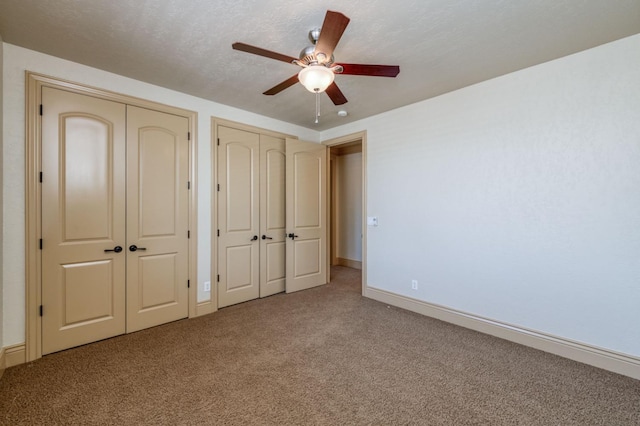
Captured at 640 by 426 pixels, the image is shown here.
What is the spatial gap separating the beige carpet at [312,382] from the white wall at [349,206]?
3.25 meters

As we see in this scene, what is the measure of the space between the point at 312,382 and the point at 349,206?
4.58m

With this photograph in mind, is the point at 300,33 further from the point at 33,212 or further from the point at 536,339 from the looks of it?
the point at 536,339

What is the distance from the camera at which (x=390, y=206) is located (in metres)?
3.74

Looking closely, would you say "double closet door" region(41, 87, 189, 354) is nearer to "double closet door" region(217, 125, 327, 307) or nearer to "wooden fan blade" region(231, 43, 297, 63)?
"double closet door" region(217, 125, 327, 307)

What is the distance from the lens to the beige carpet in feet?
5.66

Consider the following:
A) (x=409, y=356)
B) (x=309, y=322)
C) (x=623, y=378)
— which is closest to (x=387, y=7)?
(x=409, y=356)

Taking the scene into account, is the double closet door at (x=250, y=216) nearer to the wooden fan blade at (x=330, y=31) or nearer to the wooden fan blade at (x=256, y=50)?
the wooden fan blade at (x=256, y=50)

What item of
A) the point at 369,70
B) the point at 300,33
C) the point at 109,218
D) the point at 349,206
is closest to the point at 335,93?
the point at 369,70

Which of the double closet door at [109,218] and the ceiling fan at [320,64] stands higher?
the ceiling fan at [320,64]

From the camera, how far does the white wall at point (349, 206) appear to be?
241 inches

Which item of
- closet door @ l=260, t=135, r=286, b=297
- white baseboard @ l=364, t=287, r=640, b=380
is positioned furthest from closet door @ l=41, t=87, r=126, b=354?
white baseboard @ l=364, t=287, r=640, b=380

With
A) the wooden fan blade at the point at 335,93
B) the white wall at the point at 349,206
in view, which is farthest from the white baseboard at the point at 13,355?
the white wall at the point at 349,206

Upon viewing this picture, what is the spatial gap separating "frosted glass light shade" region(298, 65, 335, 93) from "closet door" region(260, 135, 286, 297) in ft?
7.07

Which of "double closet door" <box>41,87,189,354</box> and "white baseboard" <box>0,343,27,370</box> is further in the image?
"double closet door" <box>41,87,189,354</box>
